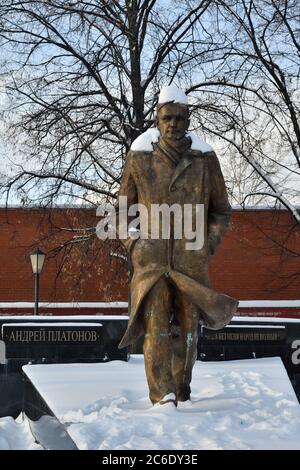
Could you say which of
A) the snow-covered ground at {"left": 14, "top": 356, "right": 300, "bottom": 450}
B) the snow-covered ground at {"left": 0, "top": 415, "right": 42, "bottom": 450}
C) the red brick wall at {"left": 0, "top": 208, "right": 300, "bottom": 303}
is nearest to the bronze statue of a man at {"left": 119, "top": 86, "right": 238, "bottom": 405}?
the snow-covered ground at {"left": 14, "top": 356, "right": 300, "bottom": 450}

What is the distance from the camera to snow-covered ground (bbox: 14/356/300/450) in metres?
3.97

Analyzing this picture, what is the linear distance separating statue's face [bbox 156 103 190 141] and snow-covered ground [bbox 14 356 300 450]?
193cm

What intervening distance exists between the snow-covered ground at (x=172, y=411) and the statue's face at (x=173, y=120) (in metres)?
1.93

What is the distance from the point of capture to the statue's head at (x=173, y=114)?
527 cm

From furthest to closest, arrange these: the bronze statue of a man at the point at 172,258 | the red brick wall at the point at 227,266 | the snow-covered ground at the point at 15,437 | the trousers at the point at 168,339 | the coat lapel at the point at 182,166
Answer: the red brick wall at the point at 227,266 < the coat lapel at the point at 182,166 < the bronze statue of a man at the point at 172,258 < the trousers at the point at 168,339 < the snow-covered ground at the point at 15,437

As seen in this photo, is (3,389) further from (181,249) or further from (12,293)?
(12,293)

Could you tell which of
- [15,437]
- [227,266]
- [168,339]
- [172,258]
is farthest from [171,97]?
[227,266]

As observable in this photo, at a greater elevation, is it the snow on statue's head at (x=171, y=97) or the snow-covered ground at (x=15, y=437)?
the snow on statue's head at (x=171, y=97)

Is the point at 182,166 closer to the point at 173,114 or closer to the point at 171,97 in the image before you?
the point at 173,114

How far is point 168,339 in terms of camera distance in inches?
199

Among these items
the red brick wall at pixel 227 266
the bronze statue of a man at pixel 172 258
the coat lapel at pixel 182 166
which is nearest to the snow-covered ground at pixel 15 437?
the bronze statue of a man at pixel 172 258

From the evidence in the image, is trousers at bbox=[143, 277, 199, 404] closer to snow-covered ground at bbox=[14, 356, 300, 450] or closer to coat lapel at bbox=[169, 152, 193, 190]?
snow-covered ground at bbox=[14, 356, 300, 450]

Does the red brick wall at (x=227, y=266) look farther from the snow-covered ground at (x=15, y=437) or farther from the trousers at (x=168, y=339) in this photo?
the trousers at (x=168, y=339)
